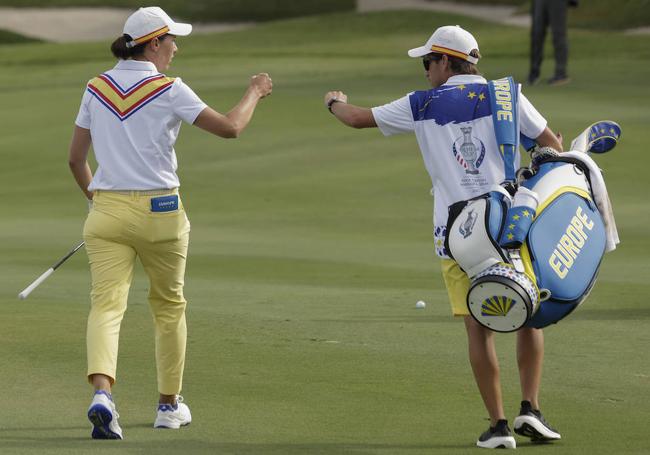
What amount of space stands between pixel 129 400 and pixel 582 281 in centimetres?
274

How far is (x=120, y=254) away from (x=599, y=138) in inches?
97.4

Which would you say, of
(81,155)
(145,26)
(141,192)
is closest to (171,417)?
(141,192)

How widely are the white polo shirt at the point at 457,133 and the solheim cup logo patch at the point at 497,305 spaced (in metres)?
0.57

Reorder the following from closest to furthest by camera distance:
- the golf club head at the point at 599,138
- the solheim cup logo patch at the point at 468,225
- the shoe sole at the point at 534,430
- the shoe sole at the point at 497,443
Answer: the solheim cup logo patch at the point at 468,225, the shoe sole at the point at 497,443, the shoe sole at the point at 534,430, the golf club head at the point at 599,138

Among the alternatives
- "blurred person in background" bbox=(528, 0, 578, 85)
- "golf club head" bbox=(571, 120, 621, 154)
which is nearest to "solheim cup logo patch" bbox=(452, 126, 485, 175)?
"golf club head" bbox=(571, 120, 621, 154)

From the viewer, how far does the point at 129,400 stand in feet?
28.6

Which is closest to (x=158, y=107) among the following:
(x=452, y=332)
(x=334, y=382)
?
(x=334, y=382)

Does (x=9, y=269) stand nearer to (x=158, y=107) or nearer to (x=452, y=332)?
(x=452, y=332)

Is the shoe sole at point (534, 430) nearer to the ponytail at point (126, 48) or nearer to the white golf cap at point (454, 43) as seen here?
the white golf cap at point (454, 43)

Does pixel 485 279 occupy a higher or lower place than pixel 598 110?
higher

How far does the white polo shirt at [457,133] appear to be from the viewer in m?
7.58

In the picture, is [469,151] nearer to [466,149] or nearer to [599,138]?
[466,149]

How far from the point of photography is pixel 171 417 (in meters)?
7.97

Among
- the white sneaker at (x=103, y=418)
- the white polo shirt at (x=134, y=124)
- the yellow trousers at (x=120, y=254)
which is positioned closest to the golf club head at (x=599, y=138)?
the white polo shirt at (x=134, y=124)
